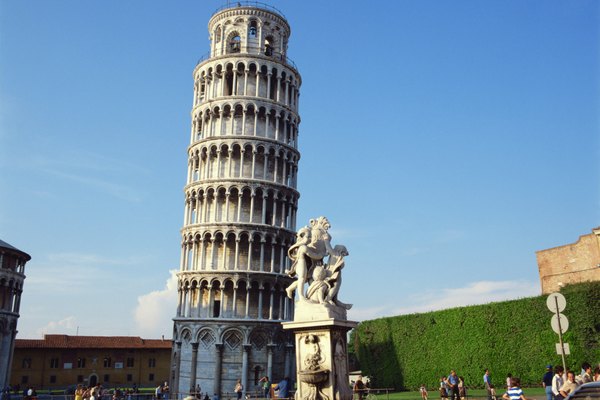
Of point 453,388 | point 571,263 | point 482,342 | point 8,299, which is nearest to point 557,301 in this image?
point 453,388

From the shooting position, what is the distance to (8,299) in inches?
2311

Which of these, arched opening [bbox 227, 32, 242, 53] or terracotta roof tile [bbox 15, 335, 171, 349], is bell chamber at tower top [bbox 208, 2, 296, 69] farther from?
terracotta roof tile [bbox 15, 335, 171, 349]

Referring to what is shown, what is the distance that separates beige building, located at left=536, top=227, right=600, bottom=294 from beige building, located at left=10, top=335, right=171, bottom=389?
173 ft

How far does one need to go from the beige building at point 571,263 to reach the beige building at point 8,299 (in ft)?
172

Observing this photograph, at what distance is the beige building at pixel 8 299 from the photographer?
187 ft

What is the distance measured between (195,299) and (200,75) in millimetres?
22685

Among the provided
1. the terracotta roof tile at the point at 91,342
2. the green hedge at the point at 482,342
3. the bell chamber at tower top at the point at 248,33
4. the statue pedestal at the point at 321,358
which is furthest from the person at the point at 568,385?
the terracotta roof tile at the point at 91,342

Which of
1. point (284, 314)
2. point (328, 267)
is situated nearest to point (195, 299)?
point (284, 314)

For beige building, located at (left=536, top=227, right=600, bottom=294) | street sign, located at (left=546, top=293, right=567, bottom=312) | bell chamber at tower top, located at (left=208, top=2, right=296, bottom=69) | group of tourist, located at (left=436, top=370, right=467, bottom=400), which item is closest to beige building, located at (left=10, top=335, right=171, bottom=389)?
bell chamber at tower top, located at (left=208, top=2, right=296, bottom=69)

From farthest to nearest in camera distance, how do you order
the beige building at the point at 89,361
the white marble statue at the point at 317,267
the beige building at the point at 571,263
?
the beige building at the point at 89,361, the beige building at the point at 571,263, the white marble statue at the point at 317,267

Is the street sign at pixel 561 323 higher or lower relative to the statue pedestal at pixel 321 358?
higher

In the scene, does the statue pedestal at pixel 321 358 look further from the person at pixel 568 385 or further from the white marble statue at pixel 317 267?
the person at pixel 568 385

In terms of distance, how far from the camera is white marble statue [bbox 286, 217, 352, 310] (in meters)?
12.2

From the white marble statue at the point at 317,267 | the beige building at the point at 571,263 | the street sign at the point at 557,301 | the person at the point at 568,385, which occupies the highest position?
the beige building at the point at 571,263
